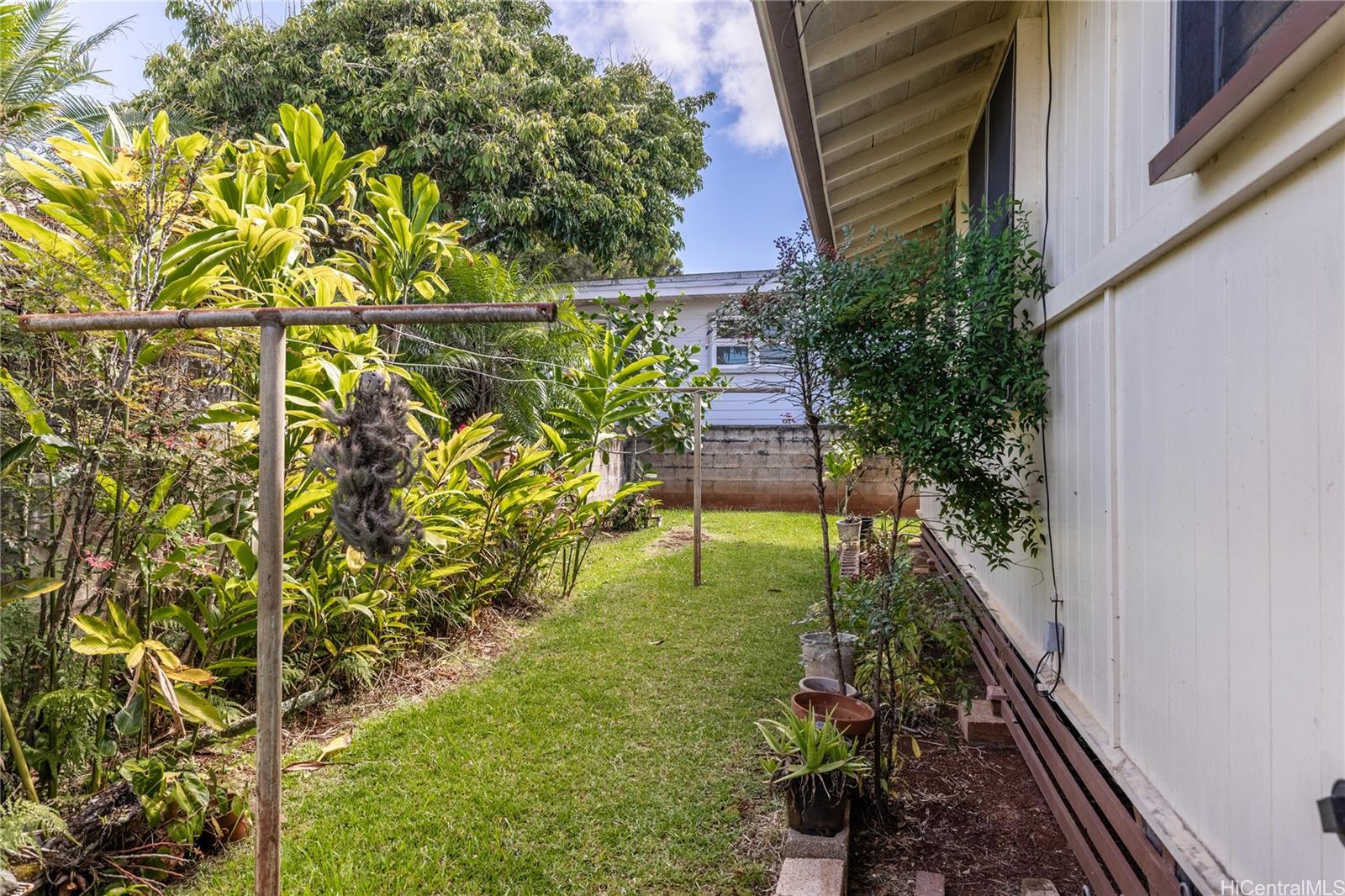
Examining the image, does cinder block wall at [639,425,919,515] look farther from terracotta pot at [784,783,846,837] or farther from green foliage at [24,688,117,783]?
green foliage at [24,688,117,783]

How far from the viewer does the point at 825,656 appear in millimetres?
3775

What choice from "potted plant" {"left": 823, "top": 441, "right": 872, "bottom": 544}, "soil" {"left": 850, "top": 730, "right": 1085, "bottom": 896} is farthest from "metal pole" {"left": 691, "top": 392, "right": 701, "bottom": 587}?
"soil" {"left": 850, "top": 730, "right": 1085, "bottom": 896}

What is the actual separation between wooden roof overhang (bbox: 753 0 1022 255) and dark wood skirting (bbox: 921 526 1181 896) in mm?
1898

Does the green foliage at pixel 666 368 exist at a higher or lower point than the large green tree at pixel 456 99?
lower

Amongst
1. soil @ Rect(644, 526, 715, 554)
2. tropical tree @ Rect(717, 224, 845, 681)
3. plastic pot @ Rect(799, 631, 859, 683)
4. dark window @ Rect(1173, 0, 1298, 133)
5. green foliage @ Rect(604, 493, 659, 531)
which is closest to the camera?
dark window @ Rect(1173, 0, 1298, 133)

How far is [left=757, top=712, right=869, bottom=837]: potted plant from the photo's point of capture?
2.29m

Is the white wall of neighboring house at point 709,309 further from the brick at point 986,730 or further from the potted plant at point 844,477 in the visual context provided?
the brick at point 986,730

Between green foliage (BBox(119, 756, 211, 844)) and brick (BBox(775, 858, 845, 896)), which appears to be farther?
green foliage (BBox(119, 756, 211, 844))

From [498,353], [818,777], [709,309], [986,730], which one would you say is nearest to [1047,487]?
[986,730]

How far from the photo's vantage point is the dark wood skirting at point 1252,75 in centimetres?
91

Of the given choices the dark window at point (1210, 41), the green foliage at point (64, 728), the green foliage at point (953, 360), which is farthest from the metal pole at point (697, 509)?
the dark window at point (1210, 41)

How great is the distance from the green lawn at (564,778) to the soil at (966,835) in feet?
1.34

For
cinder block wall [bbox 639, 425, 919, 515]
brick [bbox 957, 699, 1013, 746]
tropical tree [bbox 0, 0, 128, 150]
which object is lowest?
brick [bbox 957, 699, 1013, 746]

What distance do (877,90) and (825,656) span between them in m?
2.80
